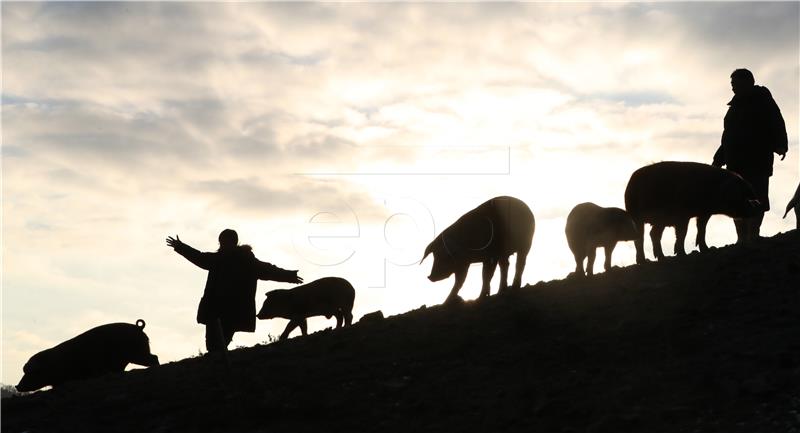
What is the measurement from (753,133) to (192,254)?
1005cm

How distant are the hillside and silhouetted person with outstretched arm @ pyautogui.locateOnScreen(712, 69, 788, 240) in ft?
10.0

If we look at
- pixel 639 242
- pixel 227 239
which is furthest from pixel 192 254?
pixel 639 242

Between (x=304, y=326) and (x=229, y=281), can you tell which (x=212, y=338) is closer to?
(x=229, y=281)

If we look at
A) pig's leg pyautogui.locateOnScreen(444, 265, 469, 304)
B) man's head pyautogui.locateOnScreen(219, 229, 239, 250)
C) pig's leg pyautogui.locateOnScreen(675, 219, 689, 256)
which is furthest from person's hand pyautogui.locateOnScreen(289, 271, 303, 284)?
pig's leg pyautogui.locateOnScreen(675, 219, 689, 256)

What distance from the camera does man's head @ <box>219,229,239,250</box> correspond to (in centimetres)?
1523

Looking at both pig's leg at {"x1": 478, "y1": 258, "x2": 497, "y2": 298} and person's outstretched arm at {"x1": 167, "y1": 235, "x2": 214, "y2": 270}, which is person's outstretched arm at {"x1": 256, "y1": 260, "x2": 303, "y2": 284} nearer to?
person's outstretched arm at {"x1": 167, "y1": 235, "x2": 214, "y2": 270}

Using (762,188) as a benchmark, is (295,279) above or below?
below

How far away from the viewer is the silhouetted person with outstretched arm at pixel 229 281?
15.1m

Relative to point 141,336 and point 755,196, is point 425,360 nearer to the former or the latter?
point 755,196

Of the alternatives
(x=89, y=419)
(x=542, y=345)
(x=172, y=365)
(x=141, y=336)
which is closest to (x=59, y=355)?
(x=141, y=336)

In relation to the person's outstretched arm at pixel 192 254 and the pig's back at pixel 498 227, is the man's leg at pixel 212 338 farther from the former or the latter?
the pig's back at pixel 498 227

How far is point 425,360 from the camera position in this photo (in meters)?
12.9

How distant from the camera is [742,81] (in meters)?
18.2

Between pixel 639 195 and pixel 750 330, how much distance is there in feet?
16.9
